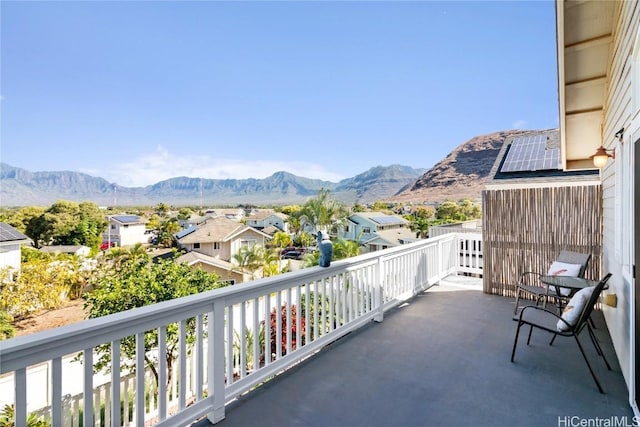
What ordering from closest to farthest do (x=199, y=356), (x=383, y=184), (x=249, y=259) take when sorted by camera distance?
(x=199, y=356)
(x=249, y=259)
(x=383, y=184)

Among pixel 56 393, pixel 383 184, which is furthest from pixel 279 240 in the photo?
pixel 383 184

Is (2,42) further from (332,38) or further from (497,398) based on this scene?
(497,398)

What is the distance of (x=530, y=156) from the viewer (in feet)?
28.3

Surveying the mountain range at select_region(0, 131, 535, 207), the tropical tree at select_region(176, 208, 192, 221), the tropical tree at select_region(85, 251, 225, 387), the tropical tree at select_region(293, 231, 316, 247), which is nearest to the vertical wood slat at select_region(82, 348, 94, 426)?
the tropical tree at select_region(85, 251, 225, 387)

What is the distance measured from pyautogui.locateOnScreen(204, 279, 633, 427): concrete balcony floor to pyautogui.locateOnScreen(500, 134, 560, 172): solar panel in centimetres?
546

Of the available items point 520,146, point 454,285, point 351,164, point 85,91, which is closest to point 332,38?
point 520,146

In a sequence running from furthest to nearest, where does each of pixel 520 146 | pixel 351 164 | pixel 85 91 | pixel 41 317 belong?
pixel 351 164 → pixel 85 91 → pixel 41 317 → pixel 520 146

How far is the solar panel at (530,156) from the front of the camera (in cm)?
797

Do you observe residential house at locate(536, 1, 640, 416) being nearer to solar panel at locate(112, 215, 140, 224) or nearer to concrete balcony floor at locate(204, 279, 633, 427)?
concrete balcony floor at locate(204, 279, 633, 427)

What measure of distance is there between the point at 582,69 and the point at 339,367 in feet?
13.9

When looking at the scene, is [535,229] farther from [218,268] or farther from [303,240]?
[303,240]

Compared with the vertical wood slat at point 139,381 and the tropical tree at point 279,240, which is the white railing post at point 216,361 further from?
the tropical tree at point 279,240

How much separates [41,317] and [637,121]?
15.5m

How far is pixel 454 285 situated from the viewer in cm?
577
